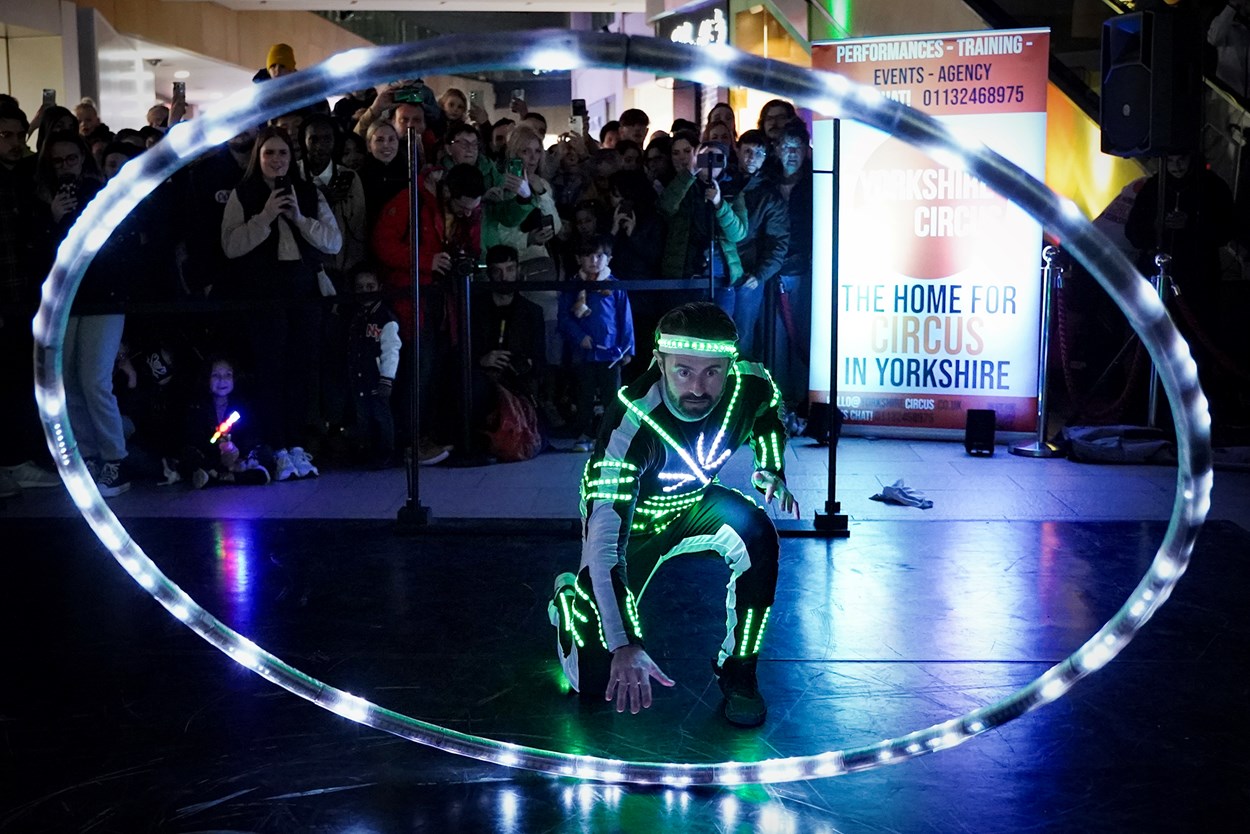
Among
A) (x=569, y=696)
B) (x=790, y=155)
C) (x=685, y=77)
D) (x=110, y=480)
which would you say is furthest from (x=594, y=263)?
(x=685, y=77)

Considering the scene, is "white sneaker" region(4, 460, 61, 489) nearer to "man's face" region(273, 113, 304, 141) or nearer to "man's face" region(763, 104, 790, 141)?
"man's face" region(273, 113, 304, 141)

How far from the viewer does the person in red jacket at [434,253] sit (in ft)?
23.5

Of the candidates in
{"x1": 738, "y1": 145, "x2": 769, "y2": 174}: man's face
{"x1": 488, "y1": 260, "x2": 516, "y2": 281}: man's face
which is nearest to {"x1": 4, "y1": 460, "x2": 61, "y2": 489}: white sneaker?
{"x1": 488, "y1": 260, "x2": 516, "y2": 281}: man's face

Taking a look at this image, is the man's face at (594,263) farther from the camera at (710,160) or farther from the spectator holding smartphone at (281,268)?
the spectator holding smartphone at (281,268)

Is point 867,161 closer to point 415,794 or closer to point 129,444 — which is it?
point 129,444

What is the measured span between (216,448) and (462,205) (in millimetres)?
1841

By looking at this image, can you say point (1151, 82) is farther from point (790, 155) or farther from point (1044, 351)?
point (790, 155)

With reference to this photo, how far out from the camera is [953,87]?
7.87 metres

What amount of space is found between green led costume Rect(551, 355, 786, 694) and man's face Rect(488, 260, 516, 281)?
3688 mm

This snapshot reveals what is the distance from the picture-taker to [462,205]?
24.0 ft

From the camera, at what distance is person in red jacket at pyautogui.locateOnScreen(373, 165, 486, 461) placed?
7164 mm

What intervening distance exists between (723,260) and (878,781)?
501cm

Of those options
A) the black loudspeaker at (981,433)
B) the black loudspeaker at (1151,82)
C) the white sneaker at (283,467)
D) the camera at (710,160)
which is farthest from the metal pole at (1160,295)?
the white sneaker at (283,467)

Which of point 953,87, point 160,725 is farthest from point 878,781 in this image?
point 953,87
